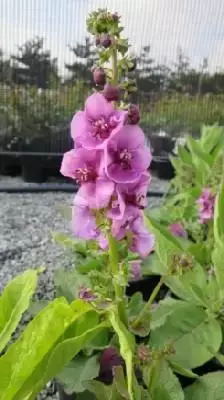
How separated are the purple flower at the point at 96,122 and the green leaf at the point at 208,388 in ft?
1.26

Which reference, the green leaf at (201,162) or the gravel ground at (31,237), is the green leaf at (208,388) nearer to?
the gravel ground at (31,237)

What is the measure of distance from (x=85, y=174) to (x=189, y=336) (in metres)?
0.39

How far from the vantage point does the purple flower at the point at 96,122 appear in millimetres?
698

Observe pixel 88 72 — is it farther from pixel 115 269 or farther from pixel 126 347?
pixel 126 347

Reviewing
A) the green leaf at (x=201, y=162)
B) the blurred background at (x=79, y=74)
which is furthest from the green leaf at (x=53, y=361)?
the blurred background at (x=79, y=74)

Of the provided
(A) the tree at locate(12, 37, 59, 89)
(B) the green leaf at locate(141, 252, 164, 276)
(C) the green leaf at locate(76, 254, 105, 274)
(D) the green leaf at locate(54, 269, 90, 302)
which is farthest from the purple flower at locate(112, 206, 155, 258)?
(A) the tree at locate(12, 37, 59, 89)

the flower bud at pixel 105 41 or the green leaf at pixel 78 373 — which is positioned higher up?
the flower bud at pixel 105 41

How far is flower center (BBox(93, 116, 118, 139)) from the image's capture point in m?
Answer: 0.70

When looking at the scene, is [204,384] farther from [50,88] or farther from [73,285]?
[50,88]

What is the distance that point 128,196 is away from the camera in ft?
2.37

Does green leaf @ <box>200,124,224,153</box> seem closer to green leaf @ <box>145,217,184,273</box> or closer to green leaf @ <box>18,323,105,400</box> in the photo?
green leaf @ <box>145,217,184,273</box>

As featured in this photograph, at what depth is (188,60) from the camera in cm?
524

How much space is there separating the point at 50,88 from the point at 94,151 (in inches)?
179

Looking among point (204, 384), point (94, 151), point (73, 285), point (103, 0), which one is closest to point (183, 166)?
point (73, 285)
